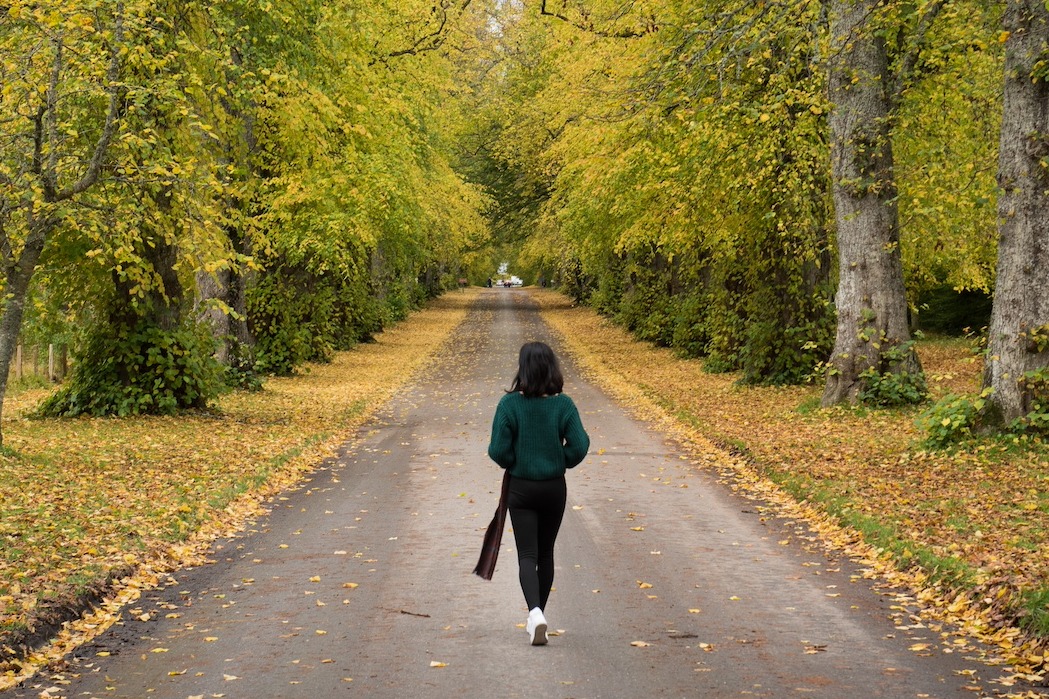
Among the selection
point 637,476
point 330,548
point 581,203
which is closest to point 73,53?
point 330,548

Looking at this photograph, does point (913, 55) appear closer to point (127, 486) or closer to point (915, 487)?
point (915, 487)

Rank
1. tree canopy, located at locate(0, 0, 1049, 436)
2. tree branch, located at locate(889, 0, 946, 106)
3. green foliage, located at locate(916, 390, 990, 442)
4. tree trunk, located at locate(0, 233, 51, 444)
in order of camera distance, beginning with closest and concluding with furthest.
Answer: green foliage, located at locate(916, 390, 990, 442)
tree trunk, located at locate(0, 233, 51, 444)
tree canopy, located at locate(0, 0, 1049, 436)
tree branch, located at locate(889, 0, 946, 106)

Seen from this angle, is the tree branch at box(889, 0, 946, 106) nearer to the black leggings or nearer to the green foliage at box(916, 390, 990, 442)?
the green foliage at box(916, 390, 990, 442)

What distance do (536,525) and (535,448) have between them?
1.55 feet

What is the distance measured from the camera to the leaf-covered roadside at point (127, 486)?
26.0ft

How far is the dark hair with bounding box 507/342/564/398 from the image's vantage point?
22.7ft

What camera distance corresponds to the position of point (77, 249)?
17.1 m

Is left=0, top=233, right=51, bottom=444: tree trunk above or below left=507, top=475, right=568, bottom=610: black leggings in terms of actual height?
above

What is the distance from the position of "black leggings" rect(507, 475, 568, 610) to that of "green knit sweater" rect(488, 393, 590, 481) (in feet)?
0.23

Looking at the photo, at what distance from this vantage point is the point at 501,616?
7477 mm

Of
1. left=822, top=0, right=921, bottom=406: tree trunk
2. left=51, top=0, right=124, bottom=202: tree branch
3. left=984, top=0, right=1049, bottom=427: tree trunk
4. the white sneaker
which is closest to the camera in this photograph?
the white sneaker

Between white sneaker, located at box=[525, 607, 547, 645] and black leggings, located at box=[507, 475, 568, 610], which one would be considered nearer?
white sneaker, located at box=[525, 607, 547, 645]

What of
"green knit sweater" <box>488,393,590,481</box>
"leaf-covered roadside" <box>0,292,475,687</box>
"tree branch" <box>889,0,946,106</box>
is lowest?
A: "leaf-covered roadside" <box>0,292,475,687</box>

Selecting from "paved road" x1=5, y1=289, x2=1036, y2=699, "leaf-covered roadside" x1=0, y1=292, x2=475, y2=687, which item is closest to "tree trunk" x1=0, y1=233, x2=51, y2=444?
"leaf-covered roadside" x1=0, y1=292, x2=475, y2=687
